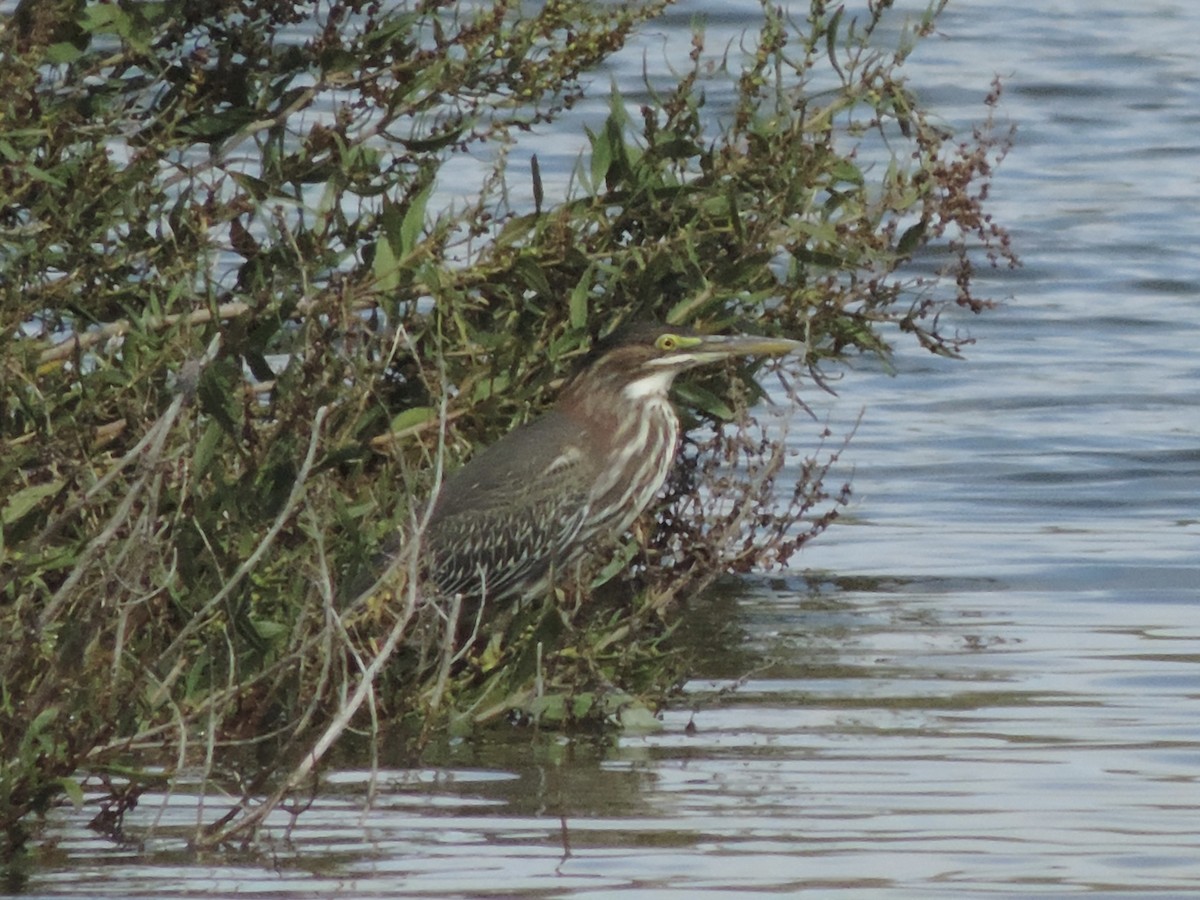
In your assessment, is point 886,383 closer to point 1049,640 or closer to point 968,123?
point 1049,640

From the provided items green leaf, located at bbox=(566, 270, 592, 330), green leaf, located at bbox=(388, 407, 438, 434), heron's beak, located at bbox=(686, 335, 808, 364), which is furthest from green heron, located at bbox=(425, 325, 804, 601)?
green leaf, located at bbox=(388, 407, 438, 434)

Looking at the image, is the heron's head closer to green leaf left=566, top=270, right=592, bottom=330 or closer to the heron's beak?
the heron's beak

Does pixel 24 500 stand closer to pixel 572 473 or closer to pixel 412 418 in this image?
pixel 412 418

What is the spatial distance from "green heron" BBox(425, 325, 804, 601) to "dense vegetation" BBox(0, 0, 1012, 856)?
11cm

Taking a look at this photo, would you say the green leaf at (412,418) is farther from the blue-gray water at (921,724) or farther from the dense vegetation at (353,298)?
the blue-gray water at (921,724)

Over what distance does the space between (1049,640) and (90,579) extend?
3664mm

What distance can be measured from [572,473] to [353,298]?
1722 mm

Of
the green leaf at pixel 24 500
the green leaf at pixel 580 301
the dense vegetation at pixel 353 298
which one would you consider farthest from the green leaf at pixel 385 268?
the green leaf at pixel 24 500

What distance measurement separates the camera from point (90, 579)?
630cm

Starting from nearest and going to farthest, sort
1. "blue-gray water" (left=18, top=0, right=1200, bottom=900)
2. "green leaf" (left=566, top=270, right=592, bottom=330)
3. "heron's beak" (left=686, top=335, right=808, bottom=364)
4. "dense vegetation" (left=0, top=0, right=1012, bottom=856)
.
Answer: "blue-gray water" (left=18, top=0, right=1200, bottom=900) < "dense vegetation" (left=0, top=0, right=1012, bottom=856) < "green leaf" (left=566, top=270, right=592, bottom=330) < "heron's beak" (left=686, top=335, right=808, bottom=364)

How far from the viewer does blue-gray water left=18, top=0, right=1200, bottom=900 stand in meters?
5.77

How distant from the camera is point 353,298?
6.41 metres

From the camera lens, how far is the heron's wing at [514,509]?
7.77 metres

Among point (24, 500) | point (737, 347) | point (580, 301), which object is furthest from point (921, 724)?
point (24, 500)
